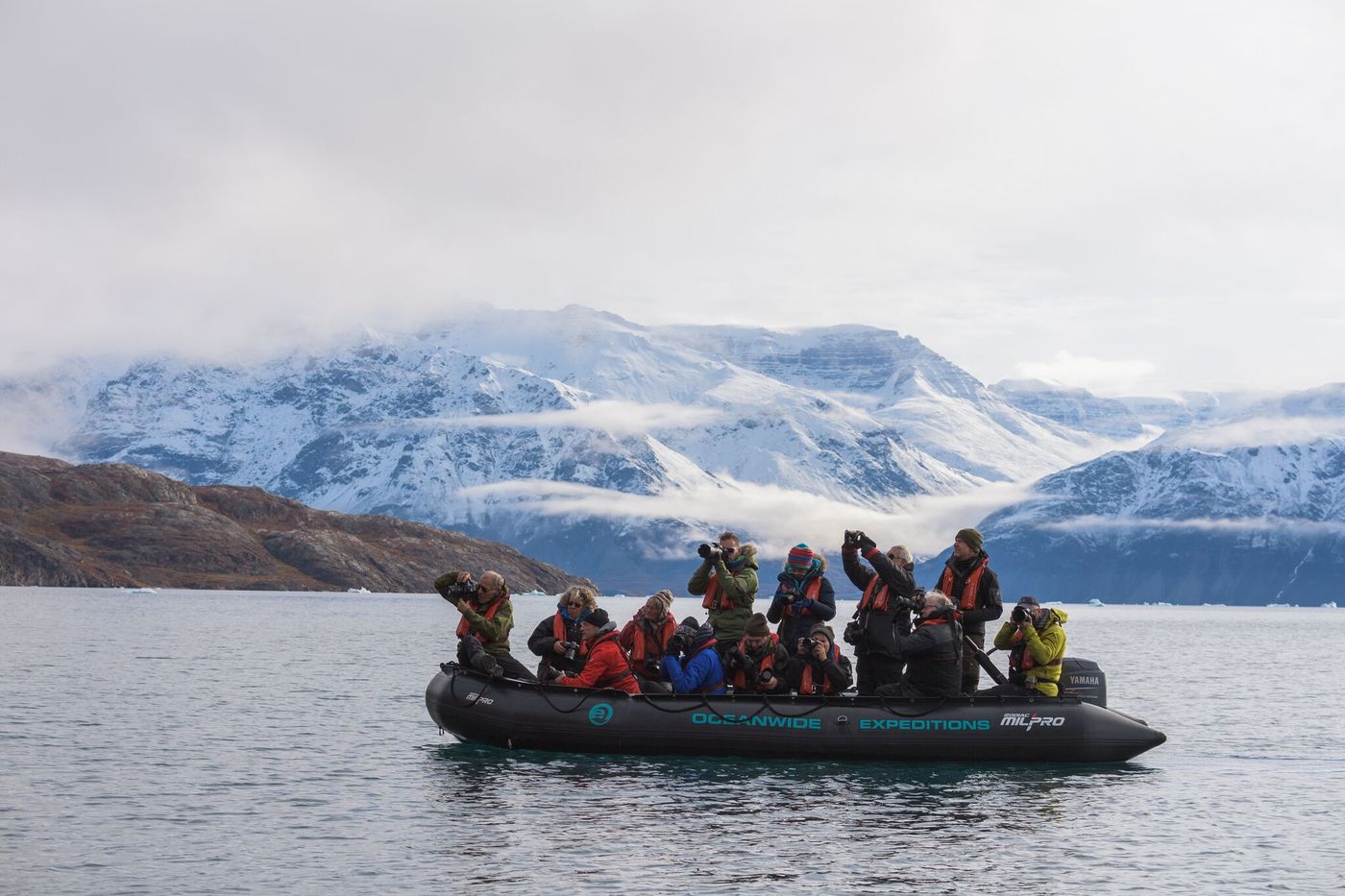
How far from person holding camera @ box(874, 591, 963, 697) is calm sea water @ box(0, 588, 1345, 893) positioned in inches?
68.1

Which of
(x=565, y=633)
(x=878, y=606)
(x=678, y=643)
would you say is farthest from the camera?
(x=678, y=643)

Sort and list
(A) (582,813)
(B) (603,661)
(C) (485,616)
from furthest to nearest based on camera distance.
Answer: (C) (485,616)
(B) (603,661)
(A) (582,813)

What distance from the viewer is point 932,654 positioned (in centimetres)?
2753

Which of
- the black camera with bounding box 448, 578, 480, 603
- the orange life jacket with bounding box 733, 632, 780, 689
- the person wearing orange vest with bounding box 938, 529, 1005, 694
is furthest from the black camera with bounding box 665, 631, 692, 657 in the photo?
the person wearing orange vest with bounding box 938, 529, 1005, 694

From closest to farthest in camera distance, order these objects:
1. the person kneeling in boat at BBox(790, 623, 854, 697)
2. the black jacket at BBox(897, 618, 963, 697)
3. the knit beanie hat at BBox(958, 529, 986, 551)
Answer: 1. the knit beanie hat at BBox(958, 529, 986, 551)
2. the black jacket at BBox(897, 618, 963, 697)
3. the person kneeling in boat at BBox(790, 623, 854, 697)

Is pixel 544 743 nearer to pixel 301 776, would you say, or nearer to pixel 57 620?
pixel 301 776

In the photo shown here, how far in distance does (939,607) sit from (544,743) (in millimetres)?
8375

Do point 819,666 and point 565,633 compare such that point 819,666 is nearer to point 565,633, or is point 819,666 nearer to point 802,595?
point 802,595

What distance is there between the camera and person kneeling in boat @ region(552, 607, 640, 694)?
28797 millimetres

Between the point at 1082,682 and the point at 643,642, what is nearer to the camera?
the point at 643,642

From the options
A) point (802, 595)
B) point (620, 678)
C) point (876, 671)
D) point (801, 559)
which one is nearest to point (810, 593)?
point (802, 595)

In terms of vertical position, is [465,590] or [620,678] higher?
[465,590]

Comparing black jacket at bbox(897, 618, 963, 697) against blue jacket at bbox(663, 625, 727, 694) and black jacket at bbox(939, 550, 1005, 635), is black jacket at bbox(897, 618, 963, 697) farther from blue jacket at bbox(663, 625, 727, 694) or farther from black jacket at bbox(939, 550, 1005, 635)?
blue jacket at bbox(663, 625, 727, 694)

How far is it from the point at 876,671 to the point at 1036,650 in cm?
310
